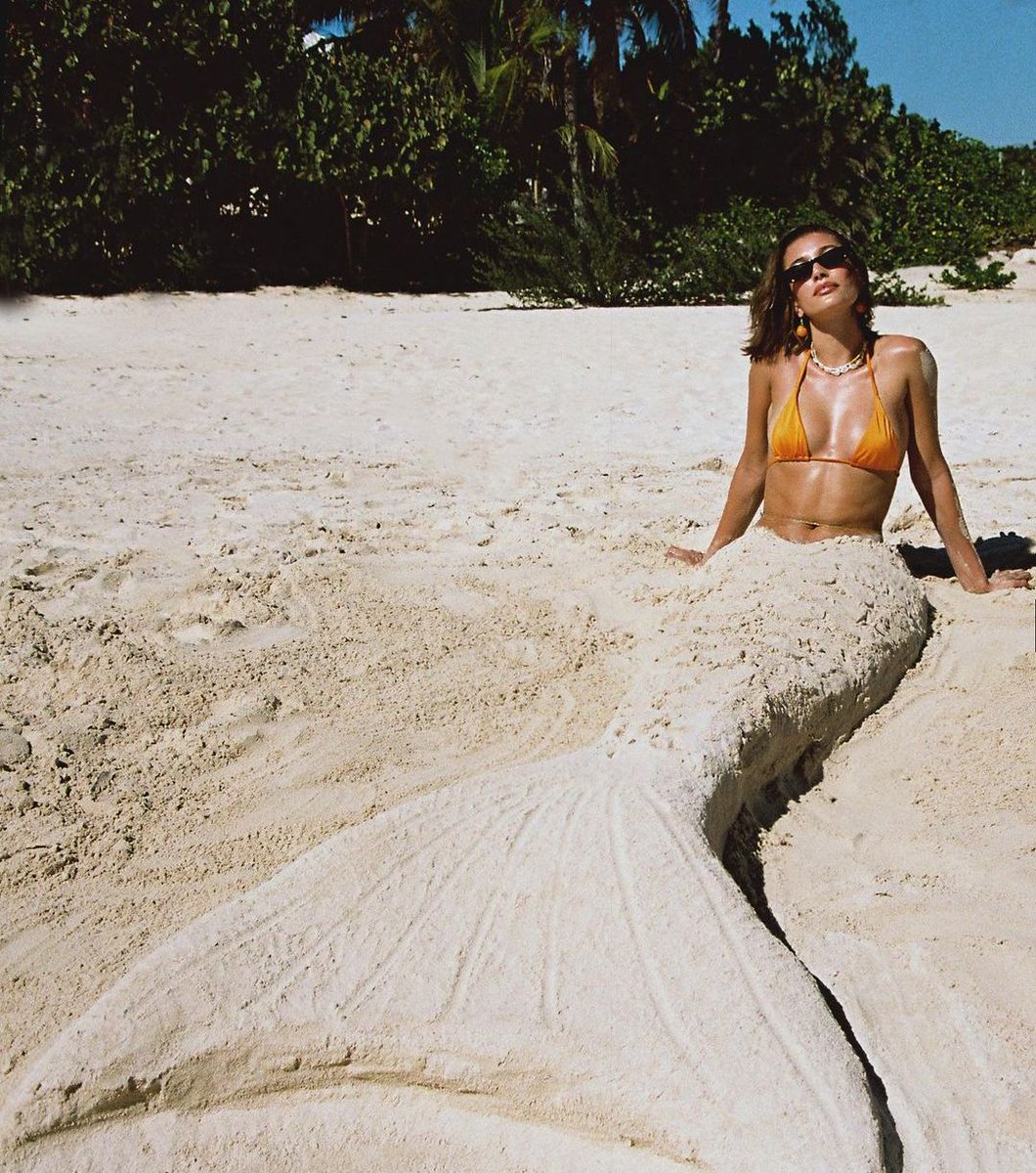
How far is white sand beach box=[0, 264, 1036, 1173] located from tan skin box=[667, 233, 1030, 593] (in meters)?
0.16

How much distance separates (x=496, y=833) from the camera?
2.21 metres

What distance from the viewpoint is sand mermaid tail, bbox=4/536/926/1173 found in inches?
69.0

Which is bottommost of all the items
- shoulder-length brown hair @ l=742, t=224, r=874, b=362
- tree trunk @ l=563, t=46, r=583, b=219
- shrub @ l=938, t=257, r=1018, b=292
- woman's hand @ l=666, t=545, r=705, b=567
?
woman's hand @ l=666, t=545, r=705, b=567

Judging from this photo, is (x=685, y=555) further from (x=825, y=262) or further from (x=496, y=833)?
(x=496, y=833)

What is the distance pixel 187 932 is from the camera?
6.63 feet

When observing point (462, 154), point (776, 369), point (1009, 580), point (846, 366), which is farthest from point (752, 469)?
point (462, 154)

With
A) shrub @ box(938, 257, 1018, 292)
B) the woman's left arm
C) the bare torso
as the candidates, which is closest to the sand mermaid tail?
the bare torso

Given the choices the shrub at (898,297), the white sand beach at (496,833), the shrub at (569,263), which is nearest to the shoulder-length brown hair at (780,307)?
the white sand beach at (496,833)

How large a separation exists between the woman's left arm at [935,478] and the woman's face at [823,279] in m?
0.30

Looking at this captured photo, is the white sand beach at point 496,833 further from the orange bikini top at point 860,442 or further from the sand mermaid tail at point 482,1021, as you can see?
the orange bikini top at point 860,442

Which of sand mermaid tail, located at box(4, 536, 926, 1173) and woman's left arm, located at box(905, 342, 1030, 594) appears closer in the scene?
sand mermaid tail, located at box(4, 536, 926, 1173)

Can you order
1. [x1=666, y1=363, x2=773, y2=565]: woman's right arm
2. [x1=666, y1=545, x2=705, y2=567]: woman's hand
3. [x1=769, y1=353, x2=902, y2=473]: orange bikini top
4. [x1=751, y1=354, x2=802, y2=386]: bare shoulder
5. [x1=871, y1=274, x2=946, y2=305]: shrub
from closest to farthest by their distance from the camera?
[x1=769, y1=353, x2=902, y2=473]: orange bikini top → [x1=751, y1=354, x2=802, y2=386]: bare shoulder → [x1=666, y1=363, x2=773, y2=565]: woman's right arm → [x1=666, y1=545, x2=705, y2=567]: woman's hand → [x1=871, y1=274, x2=946, y2=305]: shrub

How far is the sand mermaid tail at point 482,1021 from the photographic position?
1752mm

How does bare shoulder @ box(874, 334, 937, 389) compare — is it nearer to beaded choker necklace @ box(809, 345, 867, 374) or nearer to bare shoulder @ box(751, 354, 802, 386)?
beaded choker necklace @ box(809, 345, 867, 374)
